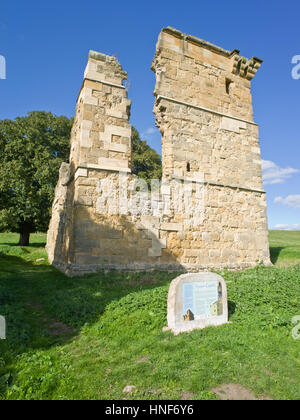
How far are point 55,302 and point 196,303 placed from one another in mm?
3060

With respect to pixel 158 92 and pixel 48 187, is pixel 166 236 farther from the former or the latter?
pixel 48 187

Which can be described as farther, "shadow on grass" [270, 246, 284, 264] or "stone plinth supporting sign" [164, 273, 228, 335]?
"shadow on grass" [270, 246, 284, 264]

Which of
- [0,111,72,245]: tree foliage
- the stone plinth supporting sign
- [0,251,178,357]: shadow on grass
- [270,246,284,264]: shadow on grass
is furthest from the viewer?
[0,111,72,245]: tree foliage

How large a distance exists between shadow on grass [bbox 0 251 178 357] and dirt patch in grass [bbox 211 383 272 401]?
8.01 ft

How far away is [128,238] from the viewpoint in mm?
7910

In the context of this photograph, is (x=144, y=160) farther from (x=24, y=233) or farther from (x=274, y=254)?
(x=274, y=254)

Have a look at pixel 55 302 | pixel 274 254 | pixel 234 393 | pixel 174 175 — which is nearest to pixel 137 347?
pixel 234 393

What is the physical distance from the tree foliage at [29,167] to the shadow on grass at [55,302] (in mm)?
9880

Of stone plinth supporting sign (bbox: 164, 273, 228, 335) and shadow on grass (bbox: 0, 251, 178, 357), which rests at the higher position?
stone plinth supporting sign (bbox: 164, 273, 228, 335)

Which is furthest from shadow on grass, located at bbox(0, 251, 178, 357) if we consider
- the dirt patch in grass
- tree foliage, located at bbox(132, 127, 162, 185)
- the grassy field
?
tree foliage, located at bbox(132, 127, 162, 185)

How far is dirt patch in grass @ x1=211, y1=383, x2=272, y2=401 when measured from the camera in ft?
8.43

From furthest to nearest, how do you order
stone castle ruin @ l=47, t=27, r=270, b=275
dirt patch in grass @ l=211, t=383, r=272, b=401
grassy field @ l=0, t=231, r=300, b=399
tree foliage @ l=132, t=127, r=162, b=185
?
tree foliage @ l=132, t=127, r=162, b=185 < stone castle ruin @ l=47, t=27, r=270, b=275 < grassy field @ l=0, t=231, r=300, b=399 < dirt patch in grass @ l=211, t=383, r=272, b=401

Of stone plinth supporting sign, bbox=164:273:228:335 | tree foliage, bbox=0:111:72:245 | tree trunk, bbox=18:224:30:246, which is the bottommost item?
stone plinth supporting sign, bbox=164:273:228:335

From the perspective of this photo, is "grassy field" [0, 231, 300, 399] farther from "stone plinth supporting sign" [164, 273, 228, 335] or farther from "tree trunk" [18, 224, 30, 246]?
"tree trunk" [18, 224, 30, 246]
